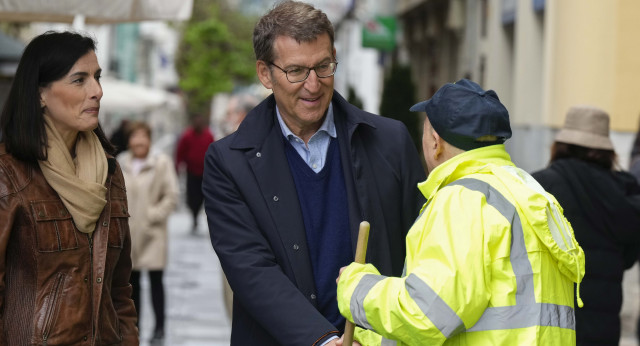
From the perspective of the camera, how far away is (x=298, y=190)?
13.3ft

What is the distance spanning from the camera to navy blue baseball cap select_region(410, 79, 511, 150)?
3338 millimetres

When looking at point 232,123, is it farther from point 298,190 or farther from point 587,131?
point 298,190

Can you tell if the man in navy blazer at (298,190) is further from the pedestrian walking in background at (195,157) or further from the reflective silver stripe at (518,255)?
the pedestrian walking in background at (195,157)

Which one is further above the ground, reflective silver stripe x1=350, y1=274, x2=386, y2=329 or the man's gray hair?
the man's gray hair

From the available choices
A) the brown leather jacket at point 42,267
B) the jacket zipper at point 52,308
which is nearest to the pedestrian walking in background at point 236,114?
the brown leather jacket at point 42,267

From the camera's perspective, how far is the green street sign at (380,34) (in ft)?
68.6

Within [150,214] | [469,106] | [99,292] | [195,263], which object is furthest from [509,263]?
[195,263]

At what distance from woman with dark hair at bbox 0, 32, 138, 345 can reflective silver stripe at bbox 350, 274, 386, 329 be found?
113 centimetres

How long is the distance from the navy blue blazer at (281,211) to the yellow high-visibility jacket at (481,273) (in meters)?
0.57

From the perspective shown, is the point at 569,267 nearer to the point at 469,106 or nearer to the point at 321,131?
the point at 469,106

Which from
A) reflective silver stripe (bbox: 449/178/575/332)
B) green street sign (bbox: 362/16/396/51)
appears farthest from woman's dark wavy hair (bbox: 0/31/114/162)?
green street sign (bbox: 362/16/396/51)

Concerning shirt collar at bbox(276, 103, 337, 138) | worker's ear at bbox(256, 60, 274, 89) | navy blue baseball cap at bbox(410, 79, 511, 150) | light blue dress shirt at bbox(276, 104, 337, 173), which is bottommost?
light blue dress shirt at bbox(276, 104, 337, 173)

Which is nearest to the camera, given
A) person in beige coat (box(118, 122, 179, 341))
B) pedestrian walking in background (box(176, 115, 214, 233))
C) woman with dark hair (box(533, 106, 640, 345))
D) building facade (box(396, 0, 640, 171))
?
woman with dark hair (box(533, 106, 640, 345))

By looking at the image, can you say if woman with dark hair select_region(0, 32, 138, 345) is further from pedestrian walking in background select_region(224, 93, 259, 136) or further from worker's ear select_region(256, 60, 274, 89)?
pedestrian walking in background select_region(224, 93, 259, 136)
